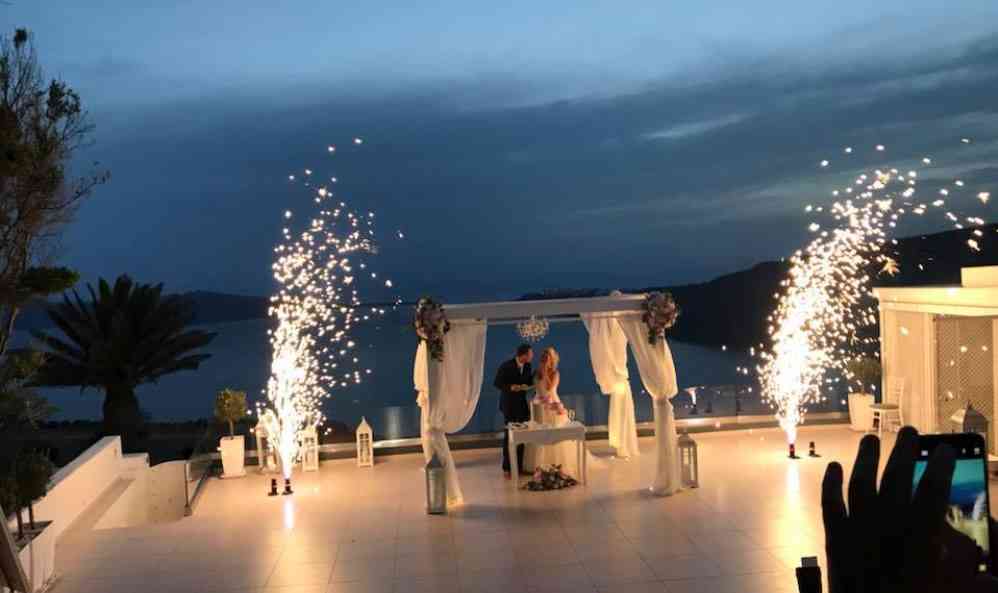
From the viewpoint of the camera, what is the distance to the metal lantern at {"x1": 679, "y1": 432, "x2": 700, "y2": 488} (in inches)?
449

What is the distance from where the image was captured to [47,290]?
7.66 m

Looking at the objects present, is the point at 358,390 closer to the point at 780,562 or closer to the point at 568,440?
the point at 568,440

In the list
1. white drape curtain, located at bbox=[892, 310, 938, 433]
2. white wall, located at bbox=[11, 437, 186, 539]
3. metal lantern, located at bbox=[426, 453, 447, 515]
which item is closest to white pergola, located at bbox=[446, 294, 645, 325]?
metal lantern, located at bbox=[426, 453, 447, 515]

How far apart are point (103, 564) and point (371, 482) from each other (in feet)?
12.9

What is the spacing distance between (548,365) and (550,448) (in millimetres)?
1066

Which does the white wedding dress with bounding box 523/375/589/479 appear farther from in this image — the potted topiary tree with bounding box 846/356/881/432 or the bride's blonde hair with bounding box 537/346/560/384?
the potted topiary tree with bounding box 846/356/881/432

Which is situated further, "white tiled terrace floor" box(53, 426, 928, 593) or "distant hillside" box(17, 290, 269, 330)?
"distant hillside" box(17, 290, 269, 330)

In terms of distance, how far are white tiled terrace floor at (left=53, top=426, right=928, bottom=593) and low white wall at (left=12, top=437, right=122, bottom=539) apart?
0.40 meters

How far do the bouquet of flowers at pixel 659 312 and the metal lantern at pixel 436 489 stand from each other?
3.00 meters

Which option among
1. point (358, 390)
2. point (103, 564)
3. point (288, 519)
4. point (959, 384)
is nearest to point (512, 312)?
point (288, 519)

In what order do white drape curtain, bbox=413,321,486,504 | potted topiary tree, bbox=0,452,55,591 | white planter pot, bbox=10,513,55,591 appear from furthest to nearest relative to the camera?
1. white drape curtain, bbox=413,321,486,504
2. white planter pot, bbox=10,513,55,591
3. potted topiary tree, bbox=0,452,55,591

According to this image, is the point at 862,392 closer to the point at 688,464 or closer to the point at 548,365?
the point at 688,464

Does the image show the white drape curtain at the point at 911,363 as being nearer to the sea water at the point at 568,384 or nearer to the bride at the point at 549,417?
the sea water at the point at 568,384

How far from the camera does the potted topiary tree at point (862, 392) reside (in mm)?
14781
